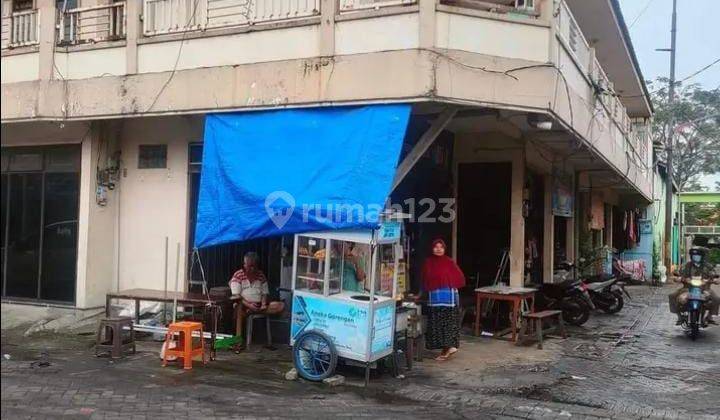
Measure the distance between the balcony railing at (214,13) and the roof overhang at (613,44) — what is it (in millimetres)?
5502

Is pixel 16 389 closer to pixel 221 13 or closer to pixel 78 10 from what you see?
pixel 221 13

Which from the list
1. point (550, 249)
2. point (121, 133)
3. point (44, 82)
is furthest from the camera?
point (550, 249)

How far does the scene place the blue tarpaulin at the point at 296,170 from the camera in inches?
288

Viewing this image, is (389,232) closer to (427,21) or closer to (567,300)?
(427,21)

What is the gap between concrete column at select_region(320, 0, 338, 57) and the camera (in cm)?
805

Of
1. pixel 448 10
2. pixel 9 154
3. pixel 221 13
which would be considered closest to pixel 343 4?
pixel 448 10

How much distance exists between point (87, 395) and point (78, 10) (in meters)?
6.37

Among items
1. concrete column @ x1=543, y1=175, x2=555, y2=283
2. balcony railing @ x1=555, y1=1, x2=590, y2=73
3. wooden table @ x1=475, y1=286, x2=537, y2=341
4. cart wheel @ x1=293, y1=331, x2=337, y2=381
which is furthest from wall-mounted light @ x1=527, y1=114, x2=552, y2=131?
concrete column @ x1=543, y1=175, x2=555, y2=283

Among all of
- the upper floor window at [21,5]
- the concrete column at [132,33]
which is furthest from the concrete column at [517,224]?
the upper floor window at [21,5]

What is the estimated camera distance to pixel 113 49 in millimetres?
9617

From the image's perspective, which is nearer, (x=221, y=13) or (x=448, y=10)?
(x=448, y=10)

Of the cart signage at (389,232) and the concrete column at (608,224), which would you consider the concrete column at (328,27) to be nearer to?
the cart signage at (389,232)

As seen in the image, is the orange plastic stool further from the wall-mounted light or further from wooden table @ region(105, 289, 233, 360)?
the wall-mounted light

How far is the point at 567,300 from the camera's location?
11.6 metres
